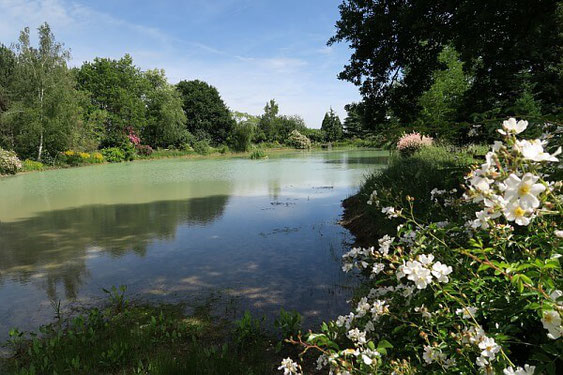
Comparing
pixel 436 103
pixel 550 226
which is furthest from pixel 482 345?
pixel 436 103

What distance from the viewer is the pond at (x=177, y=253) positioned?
12.6 ft

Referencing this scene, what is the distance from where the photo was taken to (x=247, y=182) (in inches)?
574

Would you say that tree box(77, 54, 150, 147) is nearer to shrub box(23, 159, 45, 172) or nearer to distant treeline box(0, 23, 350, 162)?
distant treeline box(0, 23, 350, 162)

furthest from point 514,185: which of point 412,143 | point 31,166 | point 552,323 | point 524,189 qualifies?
point 31,166

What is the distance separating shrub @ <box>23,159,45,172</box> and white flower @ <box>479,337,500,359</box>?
26892 millimetres

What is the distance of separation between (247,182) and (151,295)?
35.2 ft

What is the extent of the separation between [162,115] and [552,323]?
42.6 meters

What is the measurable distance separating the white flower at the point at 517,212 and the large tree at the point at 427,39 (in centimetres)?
478

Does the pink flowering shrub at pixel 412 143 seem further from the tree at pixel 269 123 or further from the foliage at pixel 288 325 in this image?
the tree at pixel 269 123

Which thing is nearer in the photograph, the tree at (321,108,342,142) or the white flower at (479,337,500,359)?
the white flower at (479,337,500,359)

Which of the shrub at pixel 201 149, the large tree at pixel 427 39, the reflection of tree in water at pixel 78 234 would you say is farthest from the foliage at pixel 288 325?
the shrub at pixel 201 149

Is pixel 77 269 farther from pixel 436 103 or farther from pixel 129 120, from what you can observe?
pixel 129 120

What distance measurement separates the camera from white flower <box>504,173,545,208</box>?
91cm

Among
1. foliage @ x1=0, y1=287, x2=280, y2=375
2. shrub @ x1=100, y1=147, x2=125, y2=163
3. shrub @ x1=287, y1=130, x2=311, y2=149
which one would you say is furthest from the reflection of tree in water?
shrub @ x1=287, y1=130, x2=311, y2=149
